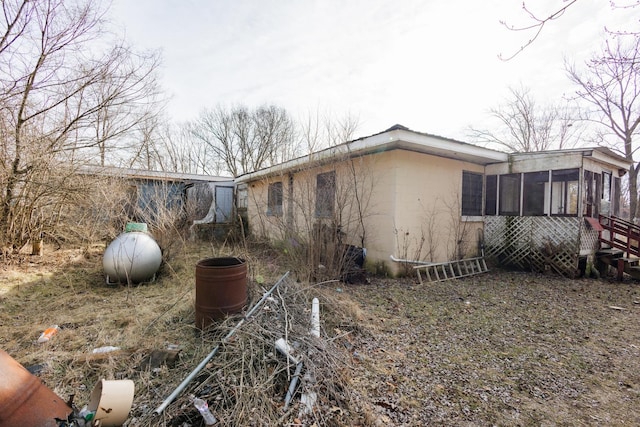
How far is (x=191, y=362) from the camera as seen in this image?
2523mm

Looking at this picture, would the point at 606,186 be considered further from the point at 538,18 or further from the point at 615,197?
the point at 538,18

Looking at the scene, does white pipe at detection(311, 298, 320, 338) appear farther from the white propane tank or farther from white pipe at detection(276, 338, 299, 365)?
the white propane tank

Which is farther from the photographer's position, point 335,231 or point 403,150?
point 403,150

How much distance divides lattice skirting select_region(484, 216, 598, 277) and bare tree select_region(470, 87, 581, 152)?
15052 mm

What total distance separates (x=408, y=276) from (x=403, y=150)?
2.78 metres

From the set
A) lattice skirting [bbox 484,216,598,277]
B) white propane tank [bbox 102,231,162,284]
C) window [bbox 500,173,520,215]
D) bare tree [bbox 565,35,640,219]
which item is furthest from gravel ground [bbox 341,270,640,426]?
white propane tank [bbox 102,231,162,284]

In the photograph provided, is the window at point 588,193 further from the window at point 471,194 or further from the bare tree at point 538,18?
the bare tree at point 538,18

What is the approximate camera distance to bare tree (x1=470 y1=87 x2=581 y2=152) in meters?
18.3

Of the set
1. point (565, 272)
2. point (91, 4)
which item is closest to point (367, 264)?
point (565, 272)

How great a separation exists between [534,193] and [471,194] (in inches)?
54.5

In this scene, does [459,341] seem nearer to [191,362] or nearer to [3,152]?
[191,362]

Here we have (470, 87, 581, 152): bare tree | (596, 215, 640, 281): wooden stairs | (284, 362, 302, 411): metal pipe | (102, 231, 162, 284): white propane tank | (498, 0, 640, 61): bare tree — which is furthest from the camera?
(470, 87, 581, 152): bare tree

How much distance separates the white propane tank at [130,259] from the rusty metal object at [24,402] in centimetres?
376

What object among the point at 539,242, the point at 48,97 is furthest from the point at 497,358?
the point at 48,97
